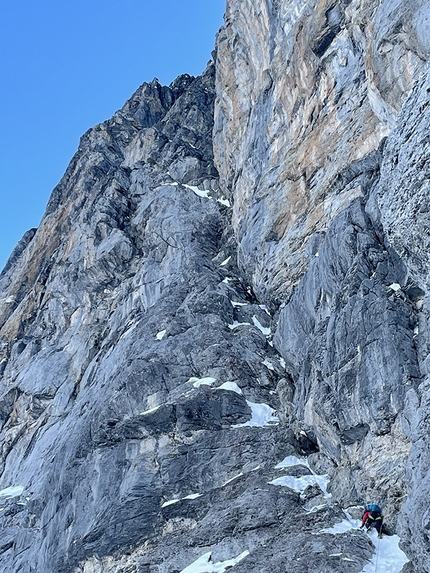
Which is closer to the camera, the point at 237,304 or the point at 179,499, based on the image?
the point at 179,499

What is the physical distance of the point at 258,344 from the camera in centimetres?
3247

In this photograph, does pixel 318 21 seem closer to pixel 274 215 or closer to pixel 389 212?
pixel 274 215

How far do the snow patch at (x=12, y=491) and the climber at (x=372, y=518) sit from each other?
85.5 ft

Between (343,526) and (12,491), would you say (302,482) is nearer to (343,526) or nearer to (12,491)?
(343,526)

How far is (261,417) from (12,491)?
65.9 feet

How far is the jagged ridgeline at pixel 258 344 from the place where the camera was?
19.2 meters

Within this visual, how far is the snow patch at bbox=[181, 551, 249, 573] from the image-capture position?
64.7 feet

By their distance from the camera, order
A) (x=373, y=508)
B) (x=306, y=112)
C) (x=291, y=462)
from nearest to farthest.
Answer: (x=373, y=508) < (x=291, y=462) < (x=306, y=112)

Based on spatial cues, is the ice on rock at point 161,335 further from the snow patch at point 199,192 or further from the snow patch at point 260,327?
the snow patch at point 199,192

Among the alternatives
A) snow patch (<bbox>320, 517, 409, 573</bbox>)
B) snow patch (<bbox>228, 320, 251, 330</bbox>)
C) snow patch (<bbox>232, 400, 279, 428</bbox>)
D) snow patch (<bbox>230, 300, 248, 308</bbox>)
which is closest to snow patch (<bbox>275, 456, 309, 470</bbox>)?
snow patch (<bbox>232, 400, 279, 428</bbox>)

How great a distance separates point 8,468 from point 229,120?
107 ft

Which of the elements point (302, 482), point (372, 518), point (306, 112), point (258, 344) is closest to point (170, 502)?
point (302, 482)

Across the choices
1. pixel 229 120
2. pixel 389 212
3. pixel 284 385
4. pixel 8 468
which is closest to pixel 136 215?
pixel 229 120

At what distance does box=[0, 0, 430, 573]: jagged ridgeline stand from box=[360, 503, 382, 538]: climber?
325 mm
